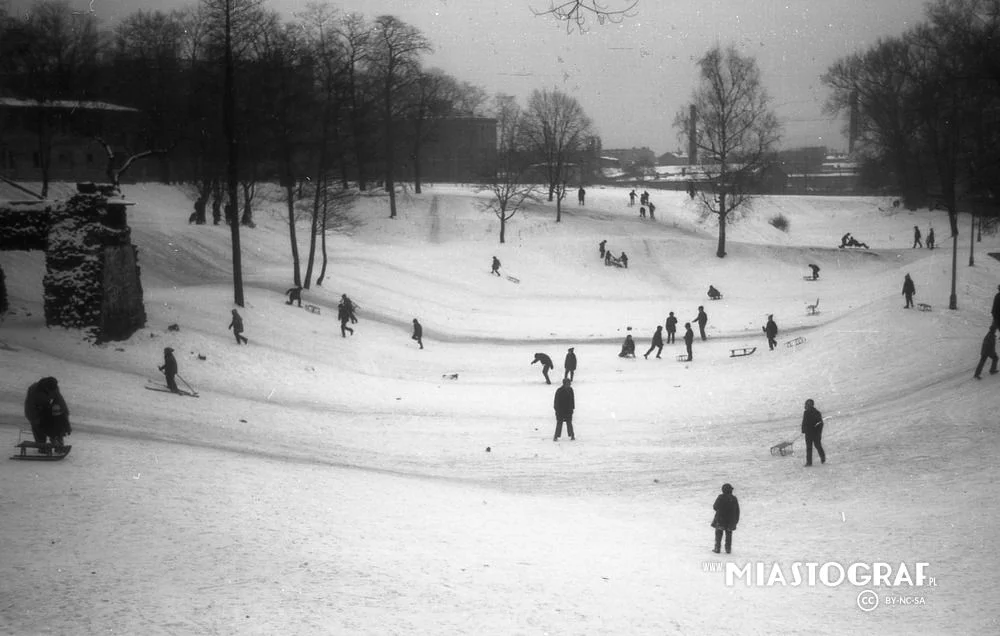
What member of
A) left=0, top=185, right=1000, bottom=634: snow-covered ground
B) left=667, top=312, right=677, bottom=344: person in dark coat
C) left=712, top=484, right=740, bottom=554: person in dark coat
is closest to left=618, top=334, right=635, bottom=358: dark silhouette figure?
left=0, top=185, right=1000, bottom=634: snow-covered ground

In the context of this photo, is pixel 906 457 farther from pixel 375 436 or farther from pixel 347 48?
→ pixel 347 48

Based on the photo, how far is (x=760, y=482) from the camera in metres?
16.7

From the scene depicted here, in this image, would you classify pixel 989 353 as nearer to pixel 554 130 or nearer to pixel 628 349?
pixel 628 349

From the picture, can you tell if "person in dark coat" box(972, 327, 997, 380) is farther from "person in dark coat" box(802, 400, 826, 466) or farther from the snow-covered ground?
"person in dark coat" box(802, 400, 826, 466)

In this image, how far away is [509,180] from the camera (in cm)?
5734

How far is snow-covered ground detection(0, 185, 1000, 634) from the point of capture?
988 cm

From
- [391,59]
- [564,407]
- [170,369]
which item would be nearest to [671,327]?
[564,407]

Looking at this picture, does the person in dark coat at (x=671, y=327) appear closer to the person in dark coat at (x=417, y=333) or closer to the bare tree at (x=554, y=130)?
the person in dark coat at (x=417, y=333)

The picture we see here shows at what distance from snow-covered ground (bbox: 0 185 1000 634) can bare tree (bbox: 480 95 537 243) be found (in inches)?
741

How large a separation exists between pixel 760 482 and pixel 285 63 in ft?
97.2

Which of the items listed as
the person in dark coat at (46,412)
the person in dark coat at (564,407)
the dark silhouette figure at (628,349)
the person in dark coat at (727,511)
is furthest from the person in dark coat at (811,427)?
the person in dark coat at (46,412)

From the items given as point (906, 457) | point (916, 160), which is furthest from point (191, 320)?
point (916, 160)

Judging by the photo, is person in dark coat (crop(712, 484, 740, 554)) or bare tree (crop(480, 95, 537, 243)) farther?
bare tree (crop(480, 95, 537, 243))

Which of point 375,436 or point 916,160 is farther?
point 916,160
